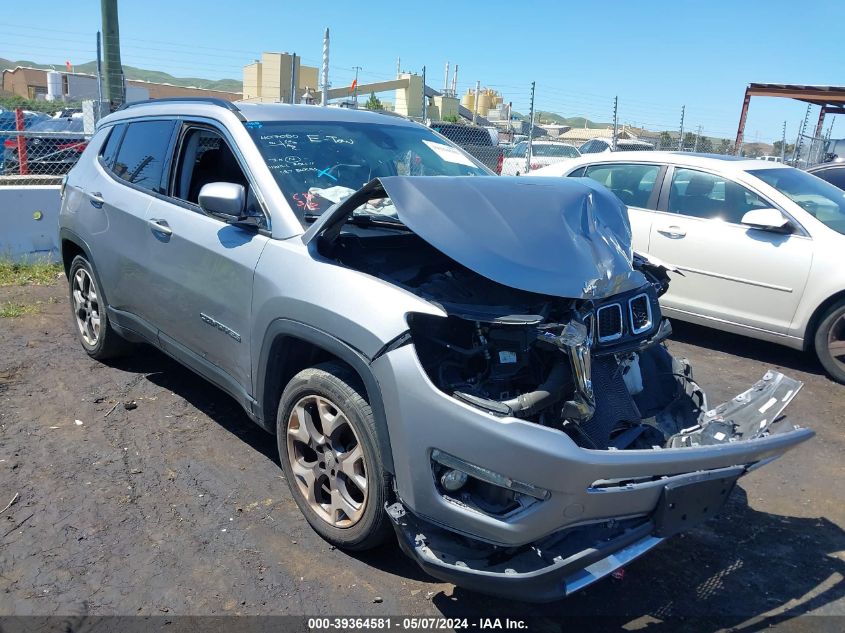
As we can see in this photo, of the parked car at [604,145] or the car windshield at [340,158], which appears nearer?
the car windshield at [340,158]

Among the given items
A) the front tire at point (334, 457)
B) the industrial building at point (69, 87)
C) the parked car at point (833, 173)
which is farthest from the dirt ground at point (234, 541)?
the industrial building at point (69, 87)

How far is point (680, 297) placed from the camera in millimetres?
6238

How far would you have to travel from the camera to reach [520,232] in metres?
2.90

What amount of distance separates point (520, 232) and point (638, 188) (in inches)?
168

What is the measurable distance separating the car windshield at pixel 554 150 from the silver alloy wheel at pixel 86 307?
52.5 feet

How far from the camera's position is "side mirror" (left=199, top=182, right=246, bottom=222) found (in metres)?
3.33

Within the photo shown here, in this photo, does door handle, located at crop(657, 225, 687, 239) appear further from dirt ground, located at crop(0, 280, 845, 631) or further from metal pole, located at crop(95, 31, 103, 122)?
metal pole, located at crop(95, 31, 103, 122)

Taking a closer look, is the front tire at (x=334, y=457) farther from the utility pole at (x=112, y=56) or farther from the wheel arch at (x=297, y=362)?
the utility pole at (x=112, y=56)

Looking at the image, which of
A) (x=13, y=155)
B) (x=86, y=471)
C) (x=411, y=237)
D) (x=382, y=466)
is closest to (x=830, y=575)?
(x=382, y=466)

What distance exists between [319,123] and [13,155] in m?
12.1

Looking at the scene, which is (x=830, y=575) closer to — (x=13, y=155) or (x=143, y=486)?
(x=143, y=486)

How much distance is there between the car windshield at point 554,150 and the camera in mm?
19828

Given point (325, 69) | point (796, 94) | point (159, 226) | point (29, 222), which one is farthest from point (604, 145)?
point (159, 226)

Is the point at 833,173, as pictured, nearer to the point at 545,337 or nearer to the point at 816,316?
the point at 816,316
